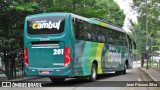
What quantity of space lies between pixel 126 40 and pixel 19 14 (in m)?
9.54

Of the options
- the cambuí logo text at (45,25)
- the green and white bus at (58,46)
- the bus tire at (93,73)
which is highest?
the cambuí logo text at (45,25)

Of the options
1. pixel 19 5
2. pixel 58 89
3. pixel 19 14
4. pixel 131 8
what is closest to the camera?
pixel 58 89

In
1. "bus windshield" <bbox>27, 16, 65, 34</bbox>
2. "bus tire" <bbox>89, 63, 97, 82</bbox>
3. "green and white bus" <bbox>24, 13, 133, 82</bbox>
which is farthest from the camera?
"bus tire" <bbox>89, 63, 97, 82</bbox>

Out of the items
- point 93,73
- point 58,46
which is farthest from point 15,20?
point 58,46

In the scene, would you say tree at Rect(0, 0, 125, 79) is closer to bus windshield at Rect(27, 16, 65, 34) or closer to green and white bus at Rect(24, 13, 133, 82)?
bus windshield at Rect(27, 16, 65, 34)

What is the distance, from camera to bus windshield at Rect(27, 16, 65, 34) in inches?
647

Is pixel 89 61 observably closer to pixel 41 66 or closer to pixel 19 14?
pixel 41 66

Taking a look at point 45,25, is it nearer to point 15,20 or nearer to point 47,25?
point 47,25

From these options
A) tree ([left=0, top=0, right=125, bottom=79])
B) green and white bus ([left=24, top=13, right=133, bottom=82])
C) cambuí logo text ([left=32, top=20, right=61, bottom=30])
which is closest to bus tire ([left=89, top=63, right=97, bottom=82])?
green and white bus ([left=24, top=13, right=133, bottom=82])

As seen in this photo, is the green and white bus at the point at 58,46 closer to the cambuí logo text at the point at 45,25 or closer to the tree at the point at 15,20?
the cambuí logo text at the point at 45,25

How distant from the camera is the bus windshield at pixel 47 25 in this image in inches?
647

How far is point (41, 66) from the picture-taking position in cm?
1669

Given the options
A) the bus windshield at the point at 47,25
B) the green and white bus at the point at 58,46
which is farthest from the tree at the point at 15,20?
the green and white bus at the point at 58,46

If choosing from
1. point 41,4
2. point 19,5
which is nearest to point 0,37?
point 19,5
